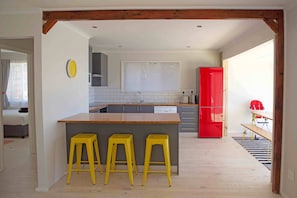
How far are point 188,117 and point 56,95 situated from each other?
4.27 metres

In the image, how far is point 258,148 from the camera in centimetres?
581

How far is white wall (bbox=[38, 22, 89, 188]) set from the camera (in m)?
3.53

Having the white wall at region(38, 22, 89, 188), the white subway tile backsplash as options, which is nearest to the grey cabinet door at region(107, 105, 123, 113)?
the white subway tile backsplash

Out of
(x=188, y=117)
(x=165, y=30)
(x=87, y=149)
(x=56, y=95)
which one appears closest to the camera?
(x=87, y=149)

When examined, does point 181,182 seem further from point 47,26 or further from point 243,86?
point 243,86

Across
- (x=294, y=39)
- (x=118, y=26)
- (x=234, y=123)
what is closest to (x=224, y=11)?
(x=294, y=39)

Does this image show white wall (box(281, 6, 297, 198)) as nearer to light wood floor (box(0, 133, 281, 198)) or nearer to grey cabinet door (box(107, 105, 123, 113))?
light wood floor (box(0, 133, 281, 198))

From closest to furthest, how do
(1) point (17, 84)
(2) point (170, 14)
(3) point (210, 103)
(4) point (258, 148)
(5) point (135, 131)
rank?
1. (2) point (170, 14)
2. (5) point (135, 131)
3. (4) point (258, 148)
4. (3) point (210, 103)
5. (1) point (17, 84)

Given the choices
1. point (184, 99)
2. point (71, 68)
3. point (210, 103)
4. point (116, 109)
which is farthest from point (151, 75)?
point (71, 68)

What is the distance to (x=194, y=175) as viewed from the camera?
13.4ft

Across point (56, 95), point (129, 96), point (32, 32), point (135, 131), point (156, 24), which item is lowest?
point (135, 131)

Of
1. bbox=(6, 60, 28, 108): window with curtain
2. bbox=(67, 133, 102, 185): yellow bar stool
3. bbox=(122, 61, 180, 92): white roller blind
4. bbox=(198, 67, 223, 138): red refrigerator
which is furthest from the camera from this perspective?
bbox=(6, 60, 28, 108): window with curtain

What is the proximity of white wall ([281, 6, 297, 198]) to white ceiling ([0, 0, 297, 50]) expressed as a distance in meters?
0.32

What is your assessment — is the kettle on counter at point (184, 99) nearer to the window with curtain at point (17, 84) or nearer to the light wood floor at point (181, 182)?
the light wood floor at point (181, 182)
